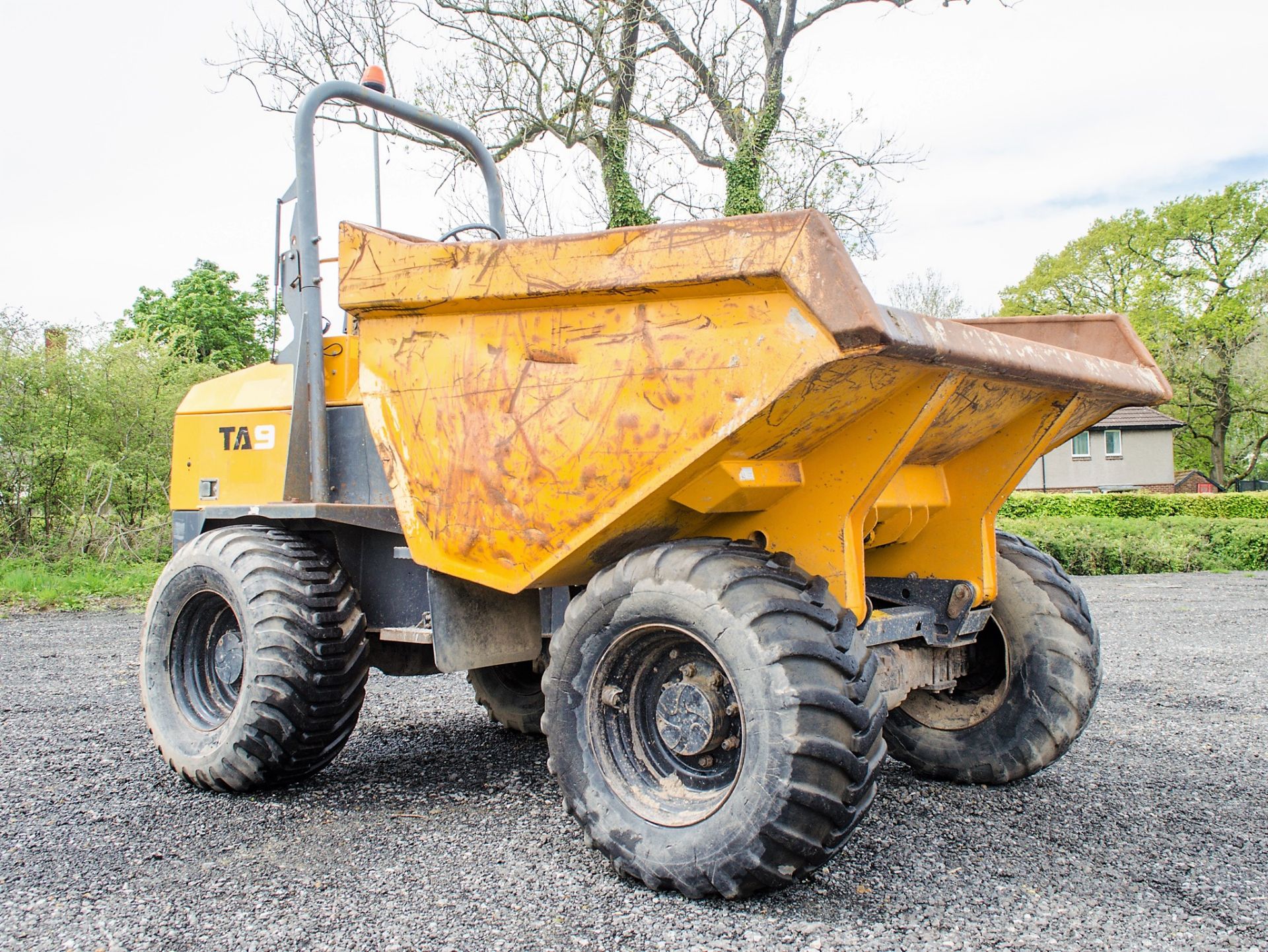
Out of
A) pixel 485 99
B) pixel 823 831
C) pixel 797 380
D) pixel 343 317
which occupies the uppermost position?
pixel 485 99

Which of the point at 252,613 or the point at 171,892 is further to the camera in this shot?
the point at 252,613

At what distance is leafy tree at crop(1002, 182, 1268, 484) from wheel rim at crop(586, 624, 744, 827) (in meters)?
39.3

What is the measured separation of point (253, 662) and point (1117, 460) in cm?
4206

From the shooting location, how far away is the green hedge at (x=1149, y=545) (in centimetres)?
1538

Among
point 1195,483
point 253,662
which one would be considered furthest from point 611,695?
point 1195,483

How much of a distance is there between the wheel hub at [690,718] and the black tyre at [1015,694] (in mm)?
1438

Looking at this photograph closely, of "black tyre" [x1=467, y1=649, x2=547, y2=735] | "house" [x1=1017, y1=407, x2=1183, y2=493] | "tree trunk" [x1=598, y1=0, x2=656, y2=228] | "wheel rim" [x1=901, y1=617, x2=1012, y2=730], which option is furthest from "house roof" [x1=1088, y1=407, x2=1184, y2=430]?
"black tyre" [x1=467, y1=649, x2=547, y2=735]

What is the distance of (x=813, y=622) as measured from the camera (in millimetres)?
2822

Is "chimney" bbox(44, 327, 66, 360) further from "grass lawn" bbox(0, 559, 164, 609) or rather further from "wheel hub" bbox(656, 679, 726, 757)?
"wheel hub" bbox(656, 679, 726, 757)

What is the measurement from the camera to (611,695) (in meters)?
3.19

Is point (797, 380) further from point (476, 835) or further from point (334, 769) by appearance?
point (334, 769)

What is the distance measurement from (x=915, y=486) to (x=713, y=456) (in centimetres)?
110

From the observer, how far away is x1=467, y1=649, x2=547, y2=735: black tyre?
4.90 meters

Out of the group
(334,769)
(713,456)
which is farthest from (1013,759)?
(334,769)
